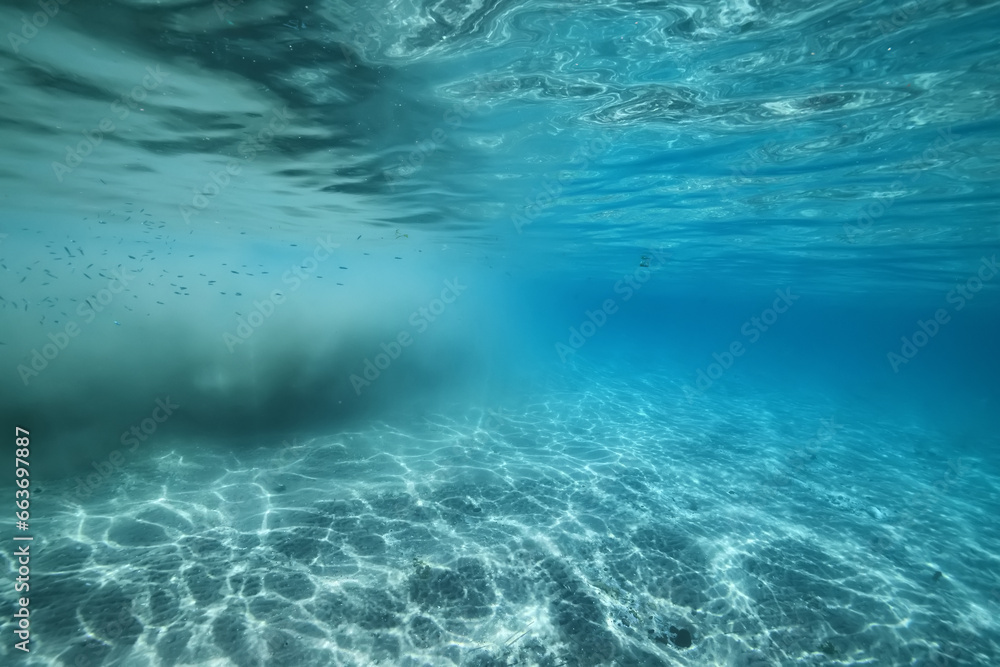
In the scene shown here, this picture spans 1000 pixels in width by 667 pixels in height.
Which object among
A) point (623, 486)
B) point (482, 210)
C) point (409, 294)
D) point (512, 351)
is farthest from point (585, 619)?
point (409, 294)

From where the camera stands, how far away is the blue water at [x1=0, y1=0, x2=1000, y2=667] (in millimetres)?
7480

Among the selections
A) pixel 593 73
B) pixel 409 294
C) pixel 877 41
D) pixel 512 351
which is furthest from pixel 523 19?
pixel 409 294

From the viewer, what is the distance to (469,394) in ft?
77.7

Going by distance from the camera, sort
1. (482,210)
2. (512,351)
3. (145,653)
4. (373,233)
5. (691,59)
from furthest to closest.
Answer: (512,351) < (373,233) < (482,210) < (691,59) < (145,653)

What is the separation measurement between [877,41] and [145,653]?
16.7m

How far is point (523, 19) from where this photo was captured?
7.90m

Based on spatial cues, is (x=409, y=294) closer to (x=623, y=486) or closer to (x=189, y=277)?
(x=189, y=277)

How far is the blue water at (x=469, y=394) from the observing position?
24.5ft

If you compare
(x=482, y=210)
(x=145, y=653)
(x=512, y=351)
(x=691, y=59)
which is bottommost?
(x=512, y=351)

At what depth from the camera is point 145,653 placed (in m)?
6.25

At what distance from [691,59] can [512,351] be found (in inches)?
1322

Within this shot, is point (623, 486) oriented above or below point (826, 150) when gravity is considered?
below

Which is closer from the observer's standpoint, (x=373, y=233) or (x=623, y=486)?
(x=623, y=486)

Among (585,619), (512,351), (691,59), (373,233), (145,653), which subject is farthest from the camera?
(512,351)
